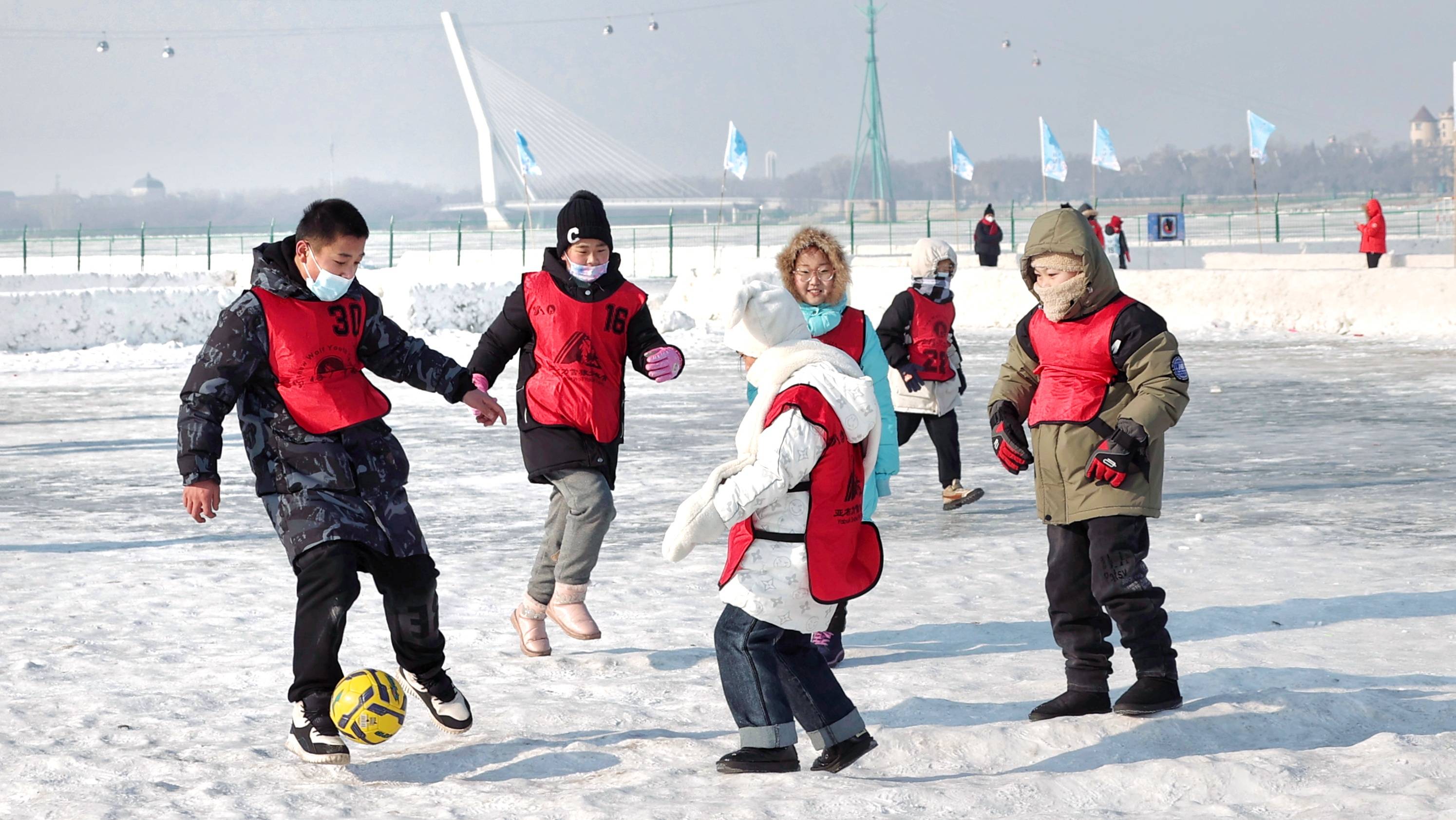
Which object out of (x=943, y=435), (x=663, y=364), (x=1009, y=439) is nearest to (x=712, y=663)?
(x=663, y=364)

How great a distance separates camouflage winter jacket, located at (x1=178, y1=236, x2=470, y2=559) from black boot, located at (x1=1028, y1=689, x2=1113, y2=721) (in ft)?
6.13

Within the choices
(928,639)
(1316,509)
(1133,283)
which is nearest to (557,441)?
(928,639)

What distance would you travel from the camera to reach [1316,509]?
8039 millimetres

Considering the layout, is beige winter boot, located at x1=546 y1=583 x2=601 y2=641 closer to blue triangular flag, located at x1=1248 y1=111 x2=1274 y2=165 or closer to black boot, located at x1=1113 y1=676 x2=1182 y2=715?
black boot, located at x1=1113 y1=676 x2=1182 y2=715

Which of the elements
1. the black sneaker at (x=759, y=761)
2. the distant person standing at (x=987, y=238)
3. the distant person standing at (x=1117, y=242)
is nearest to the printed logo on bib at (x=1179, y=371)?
the black sneaker at (x=759, y=761)

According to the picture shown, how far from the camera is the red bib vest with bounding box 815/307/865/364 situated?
5070 millimetres

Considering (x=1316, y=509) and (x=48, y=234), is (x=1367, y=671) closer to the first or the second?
(x=1316, y=509)

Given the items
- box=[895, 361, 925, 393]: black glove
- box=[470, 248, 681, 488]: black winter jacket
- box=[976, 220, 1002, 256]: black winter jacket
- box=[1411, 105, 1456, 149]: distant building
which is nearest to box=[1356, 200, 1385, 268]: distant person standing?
box=[976, 220, 1002, 256]: black winter jacket

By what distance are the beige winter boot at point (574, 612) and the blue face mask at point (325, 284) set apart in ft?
5.26

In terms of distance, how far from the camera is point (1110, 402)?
14.0 ft

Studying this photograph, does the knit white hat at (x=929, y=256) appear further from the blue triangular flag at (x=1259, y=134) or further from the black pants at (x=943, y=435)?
the blue triangular flag at (x=1259, y=134)

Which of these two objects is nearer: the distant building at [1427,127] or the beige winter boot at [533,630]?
the beige winter boot at [533,630]

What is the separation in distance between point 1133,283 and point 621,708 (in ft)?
66.1

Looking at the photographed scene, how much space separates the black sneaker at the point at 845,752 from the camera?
381 cm
